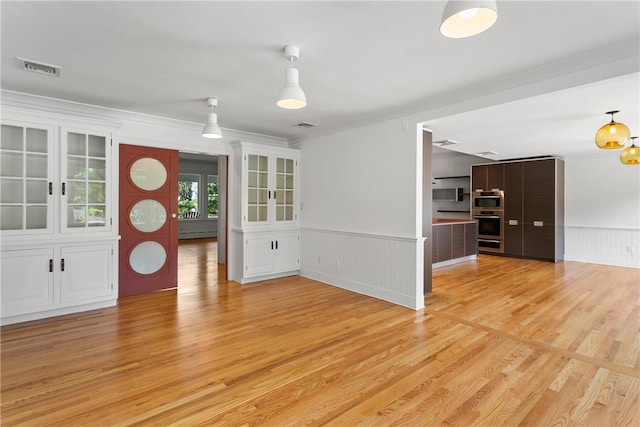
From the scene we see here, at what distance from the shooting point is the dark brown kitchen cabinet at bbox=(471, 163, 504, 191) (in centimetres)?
796

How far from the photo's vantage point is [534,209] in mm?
7434

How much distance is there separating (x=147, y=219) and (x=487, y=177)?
7660 millimetres

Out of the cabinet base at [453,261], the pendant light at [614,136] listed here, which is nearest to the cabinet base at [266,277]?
the cabinet base at [453,261]

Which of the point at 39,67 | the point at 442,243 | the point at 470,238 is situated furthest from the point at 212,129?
the point at 470,238

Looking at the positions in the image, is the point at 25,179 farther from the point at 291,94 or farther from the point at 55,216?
the point at 291,94

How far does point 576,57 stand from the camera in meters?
2.69

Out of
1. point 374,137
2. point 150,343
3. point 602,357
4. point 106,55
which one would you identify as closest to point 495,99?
point 374,137

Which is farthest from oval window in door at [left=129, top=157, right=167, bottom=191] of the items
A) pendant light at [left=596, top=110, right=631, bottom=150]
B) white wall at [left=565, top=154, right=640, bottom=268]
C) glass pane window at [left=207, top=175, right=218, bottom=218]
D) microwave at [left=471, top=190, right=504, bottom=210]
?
white wall at [left=565, top=154, right=640, bottom=268]

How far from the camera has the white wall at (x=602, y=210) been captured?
6.84 meters

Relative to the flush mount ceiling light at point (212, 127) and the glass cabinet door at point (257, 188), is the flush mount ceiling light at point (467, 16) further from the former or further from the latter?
the glass cabinet door at point (257, 188)

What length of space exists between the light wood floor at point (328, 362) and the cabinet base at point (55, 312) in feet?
0.49

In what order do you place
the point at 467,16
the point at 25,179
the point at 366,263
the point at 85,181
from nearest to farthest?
1. the point at 467,16
2. the point at 25,179
3. the point at 85,181
4. the point at 366,263

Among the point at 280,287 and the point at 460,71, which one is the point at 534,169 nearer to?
the point at 460,71

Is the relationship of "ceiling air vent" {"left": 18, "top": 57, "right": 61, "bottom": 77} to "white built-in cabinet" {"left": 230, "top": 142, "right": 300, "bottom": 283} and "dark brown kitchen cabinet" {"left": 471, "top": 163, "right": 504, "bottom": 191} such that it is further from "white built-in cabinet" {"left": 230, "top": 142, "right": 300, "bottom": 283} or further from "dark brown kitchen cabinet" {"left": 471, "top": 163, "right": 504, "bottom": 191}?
"dark brown kitchen cabinet" {"left": 471, "top": 163, "right": 504, "bottom": 191}
